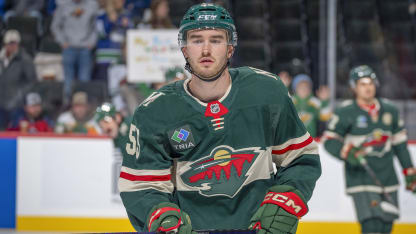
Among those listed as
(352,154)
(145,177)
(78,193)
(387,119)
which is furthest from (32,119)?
(145,177)

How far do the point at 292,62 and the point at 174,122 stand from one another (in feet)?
19.7

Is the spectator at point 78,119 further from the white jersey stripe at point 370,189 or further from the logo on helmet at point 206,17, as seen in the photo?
the logo on helmet at point 206,17

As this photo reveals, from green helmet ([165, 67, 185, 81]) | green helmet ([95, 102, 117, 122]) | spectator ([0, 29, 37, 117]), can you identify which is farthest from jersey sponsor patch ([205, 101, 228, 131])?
spectator ([0, 29, 37, 117])

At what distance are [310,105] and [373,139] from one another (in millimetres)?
1136

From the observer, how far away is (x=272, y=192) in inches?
81.0

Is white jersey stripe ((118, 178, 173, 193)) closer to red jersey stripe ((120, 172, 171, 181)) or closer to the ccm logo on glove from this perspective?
red jersey stripe ((120, 172, 171, 181))

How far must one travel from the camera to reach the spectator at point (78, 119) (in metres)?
6.35

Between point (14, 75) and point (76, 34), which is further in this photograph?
point (76, 34)

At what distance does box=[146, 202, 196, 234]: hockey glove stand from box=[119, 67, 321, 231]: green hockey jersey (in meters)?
0.11

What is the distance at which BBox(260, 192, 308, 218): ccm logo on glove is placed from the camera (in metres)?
2.00

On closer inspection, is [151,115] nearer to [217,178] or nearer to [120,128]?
[217,178]

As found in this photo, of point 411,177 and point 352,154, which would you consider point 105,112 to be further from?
point 411,177

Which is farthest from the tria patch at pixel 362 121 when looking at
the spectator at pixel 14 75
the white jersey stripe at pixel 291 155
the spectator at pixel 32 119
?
the white jersey stripe at pixel 291 155

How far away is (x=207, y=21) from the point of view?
2.12 m
